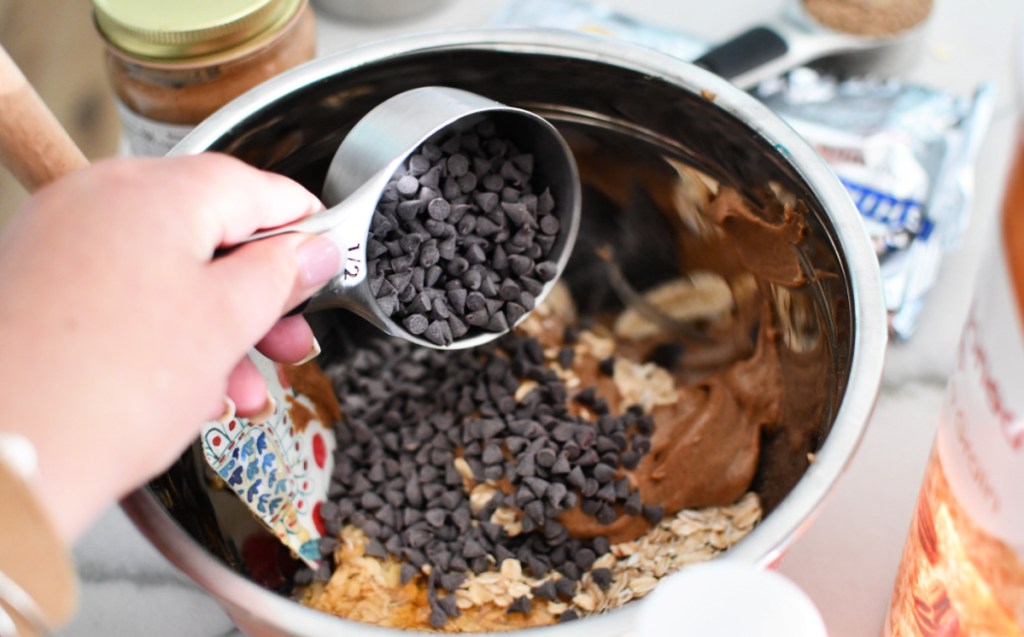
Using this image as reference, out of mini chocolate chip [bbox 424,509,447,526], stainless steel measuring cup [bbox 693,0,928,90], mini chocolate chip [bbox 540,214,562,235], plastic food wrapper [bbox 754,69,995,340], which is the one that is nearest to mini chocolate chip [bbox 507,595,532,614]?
mini chocolate chip [bbox 424,509,447,526]

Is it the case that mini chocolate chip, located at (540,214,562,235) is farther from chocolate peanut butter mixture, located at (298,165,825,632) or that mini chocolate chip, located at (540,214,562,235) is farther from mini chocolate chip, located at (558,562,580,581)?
mini chocolate chip, located at (558,562,580,581)

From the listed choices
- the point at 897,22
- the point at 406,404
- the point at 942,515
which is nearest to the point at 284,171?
the point at 406,404

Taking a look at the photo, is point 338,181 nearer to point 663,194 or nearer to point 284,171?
point 284,171

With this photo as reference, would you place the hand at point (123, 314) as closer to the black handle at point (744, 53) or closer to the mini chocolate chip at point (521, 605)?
the mini chocolate chip at point (521, 605)

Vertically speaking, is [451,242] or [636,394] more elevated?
[451,242]

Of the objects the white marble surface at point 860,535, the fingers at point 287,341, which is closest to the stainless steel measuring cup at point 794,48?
the white marble surface at point 860,535
